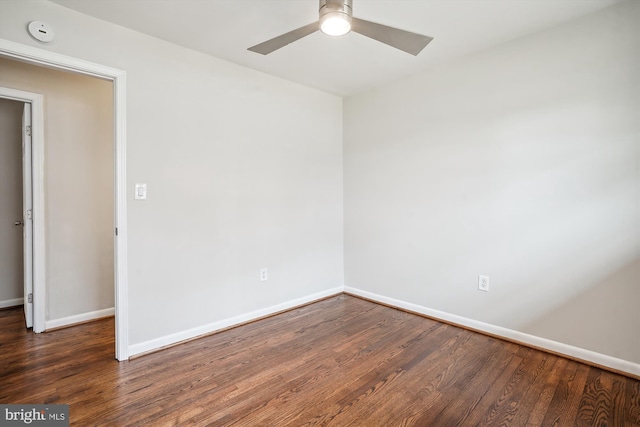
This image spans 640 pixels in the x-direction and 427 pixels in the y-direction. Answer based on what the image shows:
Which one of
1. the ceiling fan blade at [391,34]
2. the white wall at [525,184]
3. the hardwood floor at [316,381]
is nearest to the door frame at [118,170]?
the hardwood floor at [316,381]

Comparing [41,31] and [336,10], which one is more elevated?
[41,31]

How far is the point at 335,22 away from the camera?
5.13 feet

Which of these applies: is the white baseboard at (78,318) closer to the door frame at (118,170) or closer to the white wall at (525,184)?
the door frame at (118,170)

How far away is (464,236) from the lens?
2.79m

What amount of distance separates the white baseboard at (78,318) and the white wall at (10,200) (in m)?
1.04

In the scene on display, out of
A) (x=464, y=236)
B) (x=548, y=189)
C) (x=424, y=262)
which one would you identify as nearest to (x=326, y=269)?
(x=424, y=262)

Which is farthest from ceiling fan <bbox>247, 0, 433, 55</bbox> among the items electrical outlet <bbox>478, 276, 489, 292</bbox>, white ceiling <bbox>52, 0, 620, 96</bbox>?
electrical outlet <bbox>478, 276, 489, 292</bbox>

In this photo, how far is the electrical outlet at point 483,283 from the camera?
2.66 meters

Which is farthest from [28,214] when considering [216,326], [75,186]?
[216,326]

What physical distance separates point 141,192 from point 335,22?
177cm

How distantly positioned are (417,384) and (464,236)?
54.6 inches

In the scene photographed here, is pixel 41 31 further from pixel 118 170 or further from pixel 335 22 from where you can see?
pixel 335 22

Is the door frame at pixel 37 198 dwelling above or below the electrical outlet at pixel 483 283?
above

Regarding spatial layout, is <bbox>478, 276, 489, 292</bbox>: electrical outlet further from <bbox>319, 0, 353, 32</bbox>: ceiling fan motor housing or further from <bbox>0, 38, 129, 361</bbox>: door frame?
<bbox>0, 38, 129, 361</bbox>: door frame
